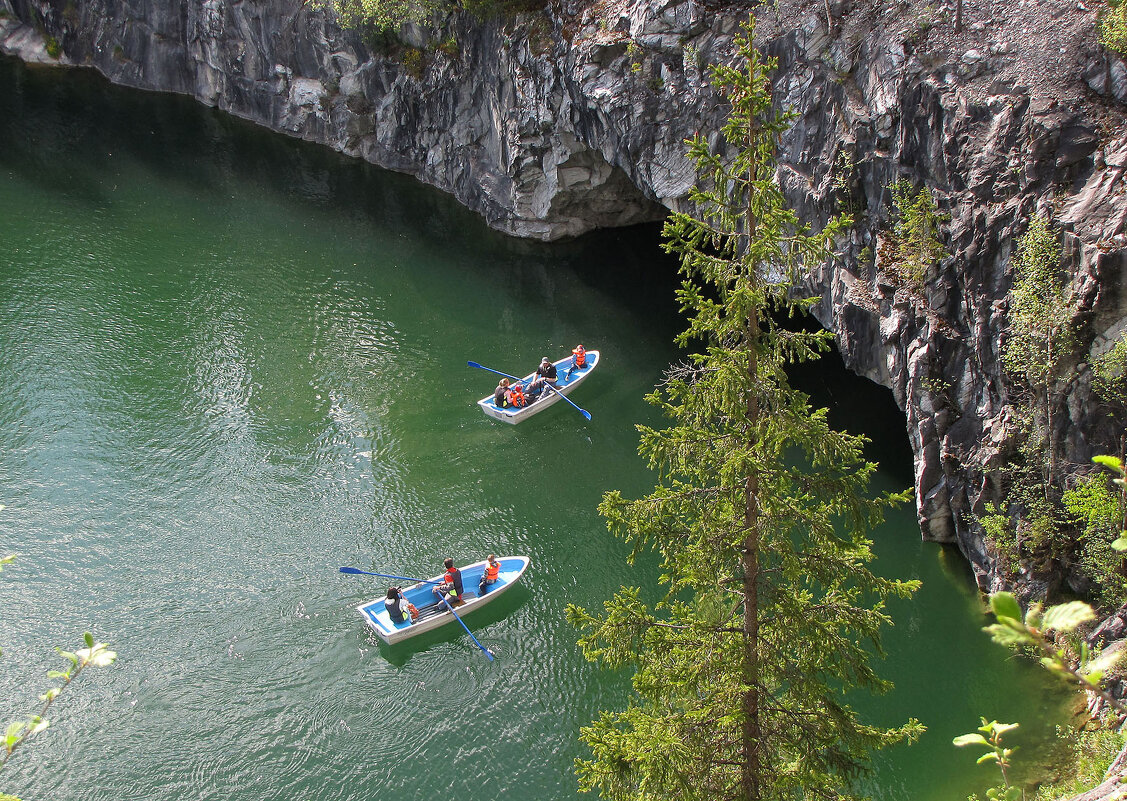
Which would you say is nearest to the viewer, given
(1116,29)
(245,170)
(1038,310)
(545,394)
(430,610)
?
(1116,29)

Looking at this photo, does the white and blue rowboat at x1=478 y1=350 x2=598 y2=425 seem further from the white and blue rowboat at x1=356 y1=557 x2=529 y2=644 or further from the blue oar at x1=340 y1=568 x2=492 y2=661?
the blue oar at x1=340 y1=568 x2=492 y2=661

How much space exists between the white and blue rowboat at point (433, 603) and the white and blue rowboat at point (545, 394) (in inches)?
221

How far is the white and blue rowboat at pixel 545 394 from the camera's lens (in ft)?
84.4

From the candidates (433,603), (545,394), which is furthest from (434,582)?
(545,394)

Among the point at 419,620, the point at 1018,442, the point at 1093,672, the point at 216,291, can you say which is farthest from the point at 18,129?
the point at 1093,672

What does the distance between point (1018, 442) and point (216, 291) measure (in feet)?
84.1

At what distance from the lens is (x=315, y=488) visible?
22953 millimetres

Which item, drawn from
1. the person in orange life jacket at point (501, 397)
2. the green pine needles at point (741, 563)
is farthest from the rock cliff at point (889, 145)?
the green pine needles at point (741, 563)

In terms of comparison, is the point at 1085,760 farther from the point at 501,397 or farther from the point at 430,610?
Answer: the point at 501,397

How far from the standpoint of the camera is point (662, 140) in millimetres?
26484

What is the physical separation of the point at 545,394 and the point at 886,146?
38.5ft

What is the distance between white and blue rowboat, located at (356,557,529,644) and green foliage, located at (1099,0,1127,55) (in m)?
15.7

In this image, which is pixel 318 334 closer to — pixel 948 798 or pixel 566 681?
pixel 566 681

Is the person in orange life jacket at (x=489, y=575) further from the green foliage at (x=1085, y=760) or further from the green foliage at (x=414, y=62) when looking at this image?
the green foliage at (x=414, y=62)
